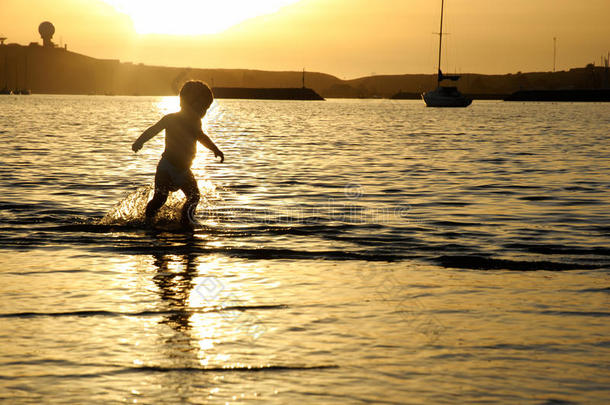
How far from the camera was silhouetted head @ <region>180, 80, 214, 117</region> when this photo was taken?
10.3 m

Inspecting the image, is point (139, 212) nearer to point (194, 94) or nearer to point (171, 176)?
point (171, 176)

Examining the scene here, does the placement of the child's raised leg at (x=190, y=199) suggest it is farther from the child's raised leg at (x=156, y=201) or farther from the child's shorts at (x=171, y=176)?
the child's raised leg at (x=156, y=201)

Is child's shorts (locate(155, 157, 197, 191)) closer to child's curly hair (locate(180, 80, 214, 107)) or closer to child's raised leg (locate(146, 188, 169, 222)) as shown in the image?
child's raised leg (locate(146, 188, 169, 222))

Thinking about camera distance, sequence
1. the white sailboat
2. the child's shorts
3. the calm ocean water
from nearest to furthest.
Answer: the calm ocean water, the child's shorts, the white sailboat

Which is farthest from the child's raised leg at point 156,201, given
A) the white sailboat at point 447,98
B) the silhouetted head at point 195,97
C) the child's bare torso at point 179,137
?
the white sailboat at point 447,98

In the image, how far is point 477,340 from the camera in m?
5.75

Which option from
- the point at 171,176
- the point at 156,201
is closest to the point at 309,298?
the point at 171,176

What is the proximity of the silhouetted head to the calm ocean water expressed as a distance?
147 cm

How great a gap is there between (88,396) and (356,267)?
432cm

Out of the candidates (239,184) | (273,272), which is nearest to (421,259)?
(273,272)

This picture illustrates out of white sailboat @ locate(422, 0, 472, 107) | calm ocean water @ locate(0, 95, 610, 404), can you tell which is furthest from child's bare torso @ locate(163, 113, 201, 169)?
white sailboat @ locate(422, 0, 472, 107)

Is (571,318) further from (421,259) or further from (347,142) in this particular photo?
(347,142)

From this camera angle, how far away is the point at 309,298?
697cm

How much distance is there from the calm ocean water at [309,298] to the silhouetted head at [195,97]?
1474 mm
